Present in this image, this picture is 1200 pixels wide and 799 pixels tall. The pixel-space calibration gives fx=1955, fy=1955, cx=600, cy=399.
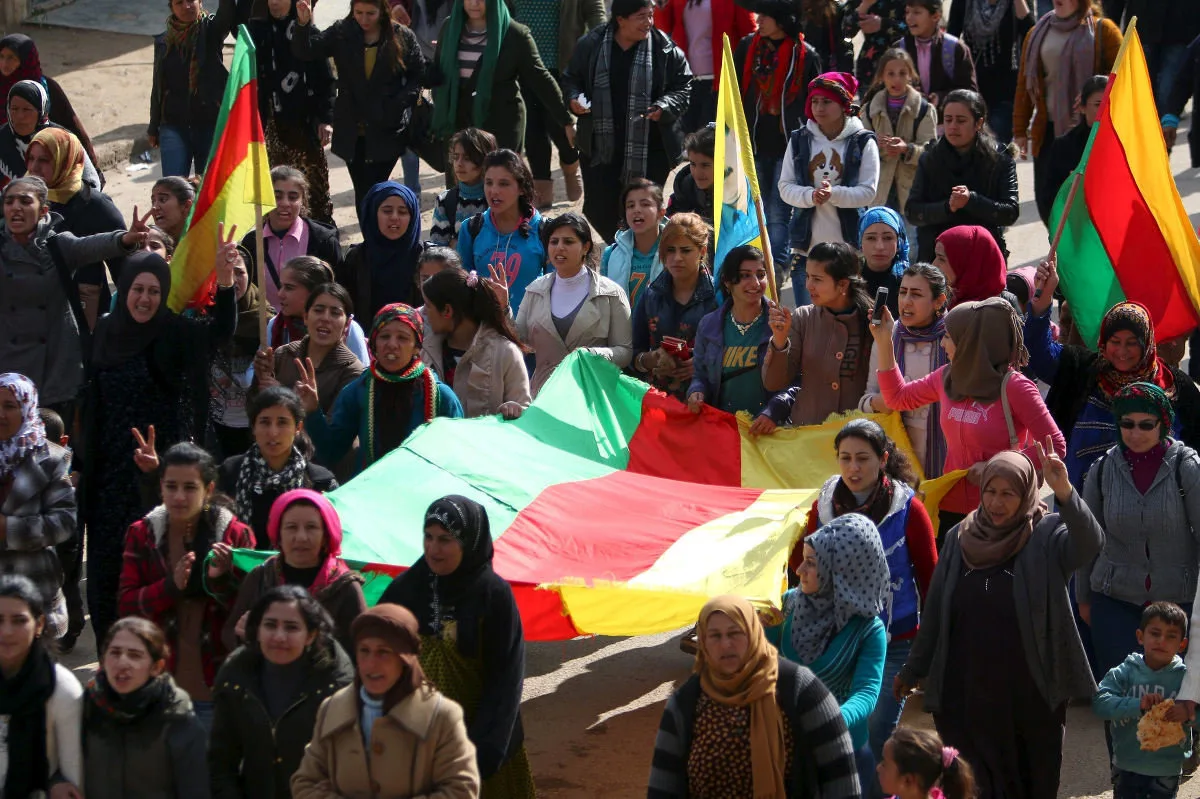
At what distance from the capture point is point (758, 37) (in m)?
12.6

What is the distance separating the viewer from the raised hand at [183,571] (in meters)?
7.00

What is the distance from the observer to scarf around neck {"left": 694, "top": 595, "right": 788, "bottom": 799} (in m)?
5.73

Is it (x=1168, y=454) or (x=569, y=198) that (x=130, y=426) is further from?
(x=569, y=198)

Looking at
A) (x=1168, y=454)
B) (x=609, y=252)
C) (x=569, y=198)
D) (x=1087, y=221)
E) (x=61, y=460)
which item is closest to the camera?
(x=1168, y=454)

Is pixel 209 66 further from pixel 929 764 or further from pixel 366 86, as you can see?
pixel 929 764

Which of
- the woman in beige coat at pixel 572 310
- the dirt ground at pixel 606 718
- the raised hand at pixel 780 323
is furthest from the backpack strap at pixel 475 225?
the dirt ground at pixel 606 718

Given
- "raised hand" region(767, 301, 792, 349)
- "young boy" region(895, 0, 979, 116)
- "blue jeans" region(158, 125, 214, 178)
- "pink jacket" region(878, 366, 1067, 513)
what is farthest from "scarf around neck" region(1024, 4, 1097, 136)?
"blue jeans" region(158, 125, 214, 178)

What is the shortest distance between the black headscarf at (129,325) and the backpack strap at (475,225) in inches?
85.5

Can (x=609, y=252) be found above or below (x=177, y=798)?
above

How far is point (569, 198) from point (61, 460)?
7.17m

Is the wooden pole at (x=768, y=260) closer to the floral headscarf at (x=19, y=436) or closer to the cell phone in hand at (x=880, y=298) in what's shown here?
the cell phone in hand at (x=880, y=298)

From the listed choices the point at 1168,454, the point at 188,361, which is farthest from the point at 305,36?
the point at 1168,454

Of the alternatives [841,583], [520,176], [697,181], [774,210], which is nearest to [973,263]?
[697,181]

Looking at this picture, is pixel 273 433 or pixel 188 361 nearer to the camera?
pixel 273 433
